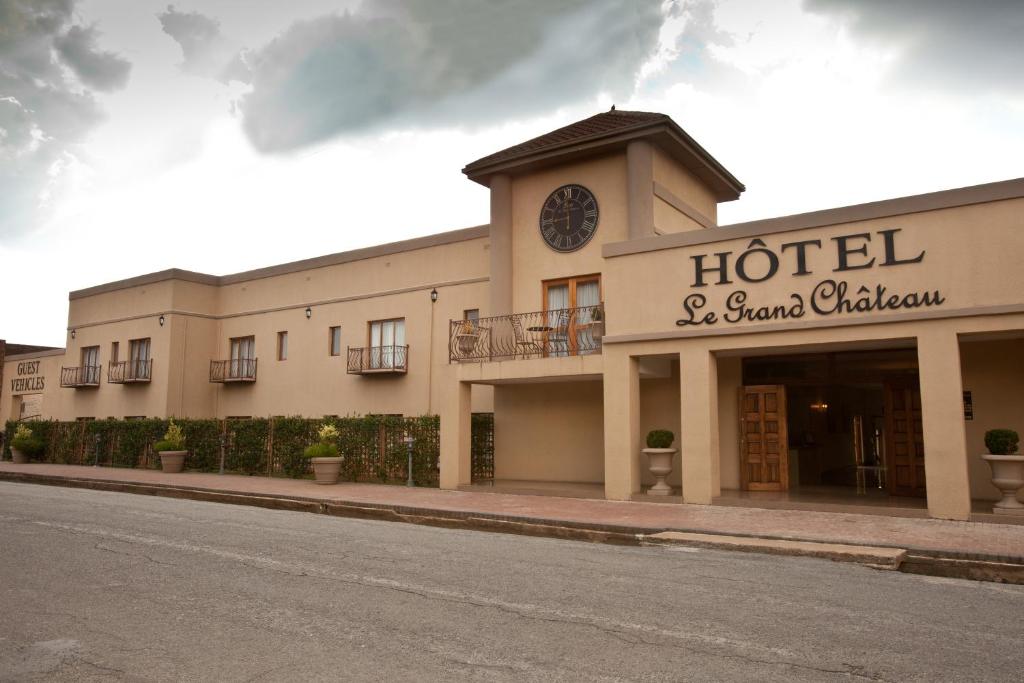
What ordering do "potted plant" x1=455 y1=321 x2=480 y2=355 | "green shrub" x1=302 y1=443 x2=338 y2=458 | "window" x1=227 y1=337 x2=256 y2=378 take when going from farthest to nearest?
"window" x1=227 y1=337 x2=256 y2=378 < "green shrub" x1=302 y1=443 x2=338 y2=458 < "potted plant" x1=455 y1=321 x2=480 y2=355

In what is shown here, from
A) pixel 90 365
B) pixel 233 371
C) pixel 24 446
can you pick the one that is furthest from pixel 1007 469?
pixel 90 365

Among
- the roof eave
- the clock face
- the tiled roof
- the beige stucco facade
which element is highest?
the tiled roof

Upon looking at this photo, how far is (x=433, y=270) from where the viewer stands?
2170cm

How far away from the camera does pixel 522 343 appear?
17.1 meters

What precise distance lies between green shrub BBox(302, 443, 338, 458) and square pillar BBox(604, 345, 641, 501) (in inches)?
283

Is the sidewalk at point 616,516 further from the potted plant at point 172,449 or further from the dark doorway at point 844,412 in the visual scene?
the potted plant at point 172,449

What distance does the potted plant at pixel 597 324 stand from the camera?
16.0m


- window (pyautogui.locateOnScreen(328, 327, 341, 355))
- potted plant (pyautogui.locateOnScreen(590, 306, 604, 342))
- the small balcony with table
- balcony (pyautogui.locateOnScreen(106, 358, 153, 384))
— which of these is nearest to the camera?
the small balcony with table

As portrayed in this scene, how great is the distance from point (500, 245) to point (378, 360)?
6079 millimetres

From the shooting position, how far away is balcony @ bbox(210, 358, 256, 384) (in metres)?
26.8

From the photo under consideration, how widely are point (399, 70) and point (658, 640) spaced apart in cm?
1648

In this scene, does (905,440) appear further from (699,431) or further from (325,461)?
(325,461)

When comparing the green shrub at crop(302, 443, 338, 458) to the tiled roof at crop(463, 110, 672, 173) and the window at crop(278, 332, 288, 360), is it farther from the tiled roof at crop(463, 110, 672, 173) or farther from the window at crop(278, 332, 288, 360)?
the window at crop(278, 332, 288, 360)

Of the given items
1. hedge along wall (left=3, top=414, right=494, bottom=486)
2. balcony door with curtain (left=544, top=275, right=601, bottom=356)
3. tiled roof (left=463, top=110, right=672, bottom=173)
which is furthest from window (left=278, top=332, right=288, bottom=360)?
balcony door with curtain (left=544, top=275, right=601, bottom=356)
